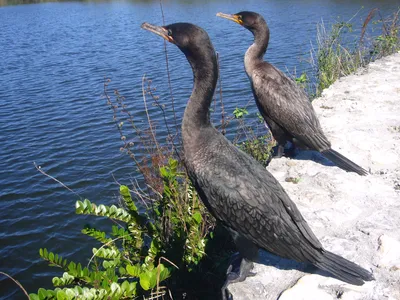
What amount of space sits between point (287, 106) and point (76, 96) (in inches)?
303

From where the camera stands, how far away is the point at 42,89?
1147cm

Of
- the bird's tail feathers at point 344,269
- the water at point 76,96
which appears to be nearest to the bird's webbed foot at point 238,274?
the bird's tail feathers at point 344,269

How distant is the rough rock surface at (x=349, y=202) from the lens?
278 centimetres

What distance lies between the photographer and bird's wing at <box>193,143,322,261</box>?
9.18 feet

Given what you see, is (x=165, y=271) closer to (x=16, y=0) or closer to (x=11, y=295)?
(x=11, y=295)

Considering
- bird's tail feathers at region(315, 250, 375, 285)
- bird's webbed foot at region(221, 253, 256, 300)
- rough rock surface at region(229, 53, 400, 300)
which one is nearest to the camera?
bird's tail feathers at region(315, 250, 375, 285)

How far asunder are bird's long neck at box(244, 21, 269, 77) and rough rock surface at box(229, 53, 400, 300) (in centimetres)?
122

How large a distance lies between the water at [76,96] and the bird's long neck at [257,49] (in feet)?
10.4

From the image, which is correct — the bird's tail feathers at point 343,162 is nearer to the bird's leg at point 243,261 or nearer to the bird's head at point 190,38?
the bird's leg at point 243,261

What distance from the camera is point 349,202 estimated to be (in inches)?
143

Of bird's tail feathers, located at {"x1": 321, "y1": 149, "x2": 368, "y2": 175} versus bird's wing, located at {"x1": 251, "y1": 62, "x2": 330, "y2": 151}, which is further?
bird's wing, located at {"x1": 251, "y1": 62, "x2": 330, "y2": 151}

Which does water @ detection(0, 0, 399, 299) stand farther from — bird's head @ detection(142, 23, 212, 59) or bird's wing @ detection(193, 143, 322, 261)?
bird's head @ detection(142, 23, 212, 59)

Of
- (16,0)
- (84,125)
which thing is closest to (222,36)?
(84,125)

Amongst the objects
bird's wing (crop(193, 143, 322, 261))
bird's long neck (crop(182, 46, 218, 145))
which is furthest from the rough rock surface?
bird's long neck (crop(182, 46, 218, 145))
